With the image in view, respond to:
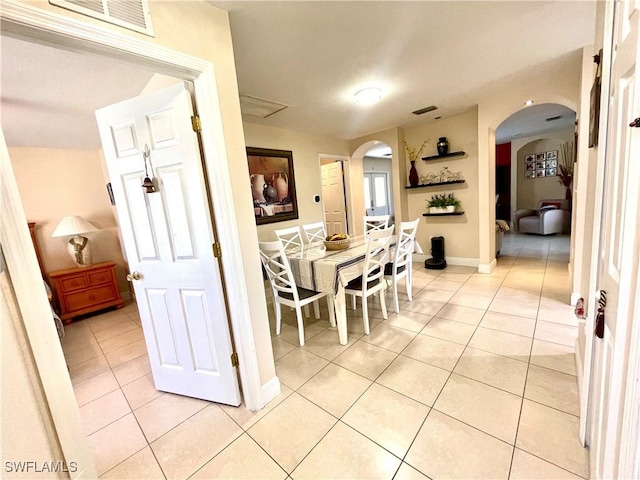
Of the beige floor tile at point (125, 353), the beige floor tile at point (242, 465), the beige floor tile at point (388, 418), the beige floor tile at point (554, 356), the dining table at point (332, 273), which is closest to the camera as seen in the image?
the beige floor tile at point (242, 465)

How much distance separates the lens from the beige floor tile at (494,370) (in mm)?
1721

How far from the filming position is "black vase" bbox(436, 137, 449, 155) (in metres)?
4.10

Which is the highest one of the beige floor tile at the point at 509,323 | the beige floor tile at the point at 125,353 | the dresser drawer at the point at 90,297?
the dresser drawer at the point at 90,297

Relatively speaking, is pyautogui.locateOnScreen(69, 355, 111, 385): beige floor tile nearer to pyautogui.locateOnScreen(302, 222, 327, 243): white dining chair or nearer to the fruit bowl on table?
the fruit bowl on table

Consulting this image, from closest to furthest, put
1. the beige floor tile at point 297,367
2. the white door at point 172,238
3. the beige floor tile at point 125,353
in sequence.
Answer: the white door at point 172,238 → the beige floor tile at point 297,367 → the beige floor tile at point 125,353

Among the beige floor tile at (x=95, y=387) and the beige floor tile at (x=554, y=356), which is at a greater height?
the beige floor tile at (x=95, y=387)

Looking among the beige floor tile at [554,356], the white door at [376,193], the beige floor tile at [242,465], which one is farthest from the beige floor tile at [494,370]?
the white door at [376,193]

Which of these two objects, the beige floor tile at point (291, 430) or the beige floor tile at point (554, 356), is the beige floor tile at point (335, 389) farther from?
the beige floor tile at point (554, 356)

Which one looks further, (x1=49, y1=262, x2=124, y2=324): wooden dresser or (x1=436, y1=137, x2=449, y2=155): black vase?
(x1=436, y1=137, x2=449, y2=155): black vase

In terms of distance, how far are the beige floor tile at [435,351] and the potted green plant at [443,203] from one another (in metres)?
2.63

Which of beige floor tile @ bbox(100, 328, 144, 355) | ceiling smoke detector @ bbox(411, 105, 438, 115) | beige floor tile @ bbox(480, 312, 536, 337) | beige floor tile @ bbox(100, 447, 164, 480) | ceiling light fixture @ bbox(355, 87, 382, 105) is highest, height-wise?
ceiling smoke detector @ bbox(411, 105, 438, 115)

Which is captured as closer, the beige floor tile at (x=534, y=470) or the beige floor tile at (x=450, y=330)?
the beige floor tile at (x=534, y=470)

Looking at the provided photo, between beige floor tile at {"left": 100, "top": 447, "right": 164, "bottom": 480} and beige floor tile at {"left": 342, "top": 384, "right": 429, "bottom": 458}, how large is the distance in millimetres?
1064

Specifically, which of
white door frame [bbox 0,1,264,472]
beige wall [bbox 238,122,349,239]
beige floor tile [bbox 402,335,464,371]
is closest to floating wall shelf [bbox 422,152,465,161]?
beige wall [bbox 238,122,349,239]
